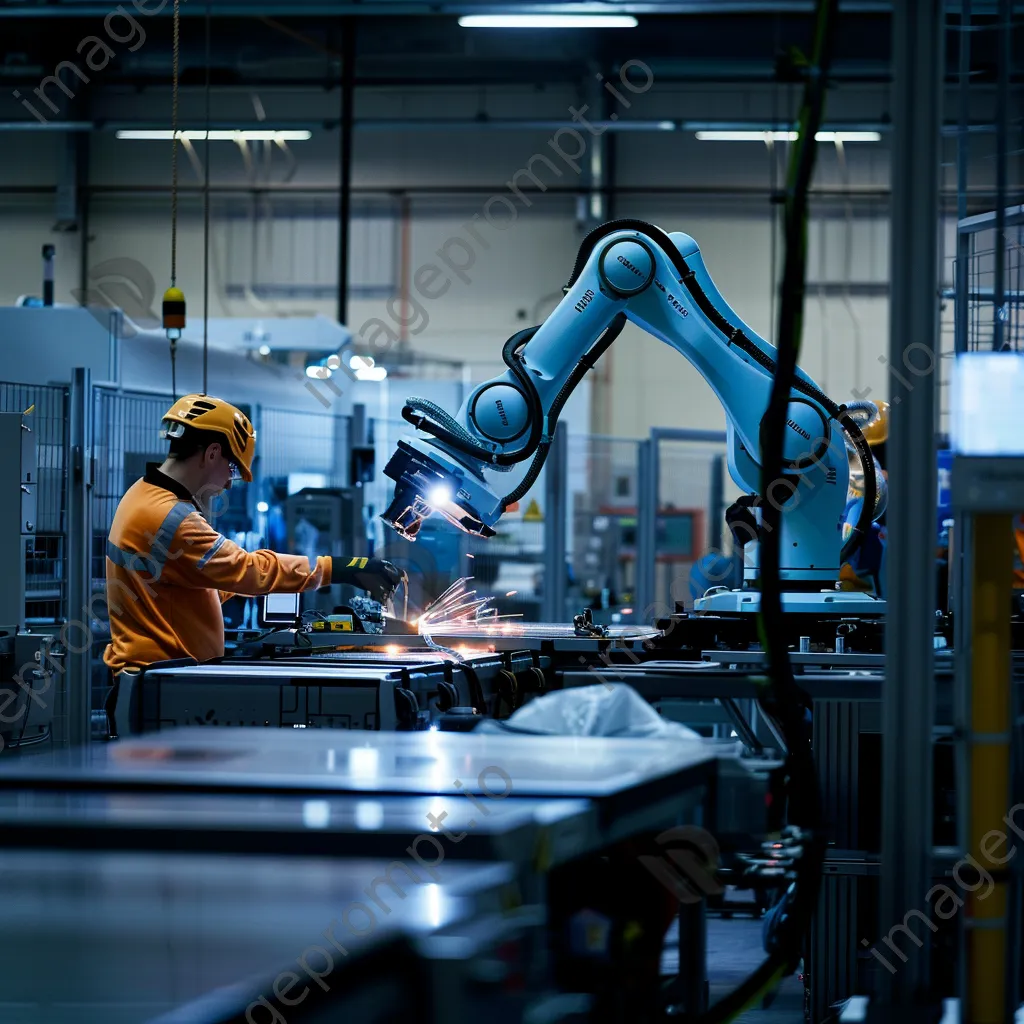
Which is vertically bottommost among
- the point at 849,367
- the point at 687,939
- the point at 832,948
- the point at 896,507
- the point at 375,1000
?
the point at 832,948

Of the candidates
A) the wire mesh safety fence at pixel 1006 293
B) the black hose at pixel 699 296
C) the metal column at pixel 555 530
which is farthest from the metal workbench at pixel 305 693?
the metal column at pixel 555 530

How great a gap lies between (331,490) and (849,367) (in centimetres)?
644

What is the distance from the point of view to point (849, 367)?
11.7 meters

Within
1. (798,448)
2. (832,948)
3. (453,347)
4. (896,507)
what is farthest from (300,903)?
(453,347)

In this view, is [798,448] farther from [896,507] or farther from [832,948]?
[896,507]

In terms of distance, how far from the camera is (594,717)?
2.11 m

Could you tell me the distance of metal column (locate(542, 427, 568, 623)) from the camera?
286 inches

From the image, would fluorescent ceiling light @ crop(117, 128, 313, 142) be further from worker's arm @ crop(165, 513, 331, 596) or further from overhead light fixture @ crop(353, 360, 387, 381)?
worker's arm @ crop(165, 513, 331, 596)

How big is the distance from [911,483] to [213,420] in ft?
7.20

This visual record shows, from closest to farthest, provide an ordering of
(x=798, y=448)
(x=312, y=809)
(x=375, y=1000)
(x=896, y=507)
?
1. (x=375, y=1000)
2. (x=312, y=809)
3. (x=896, y=507)
4. (x=798, y=448)

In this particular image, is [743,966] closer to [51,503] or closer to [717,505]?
[51,503]

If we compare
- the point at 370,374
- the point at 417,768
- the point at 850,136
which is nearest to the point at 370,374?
the point at 370,374

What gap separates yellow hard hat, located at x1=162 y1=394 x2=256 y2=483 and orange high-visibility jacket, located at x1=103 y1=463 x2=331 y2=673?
198 mm

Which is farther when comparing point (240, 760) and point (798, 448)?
point (798, 448)
